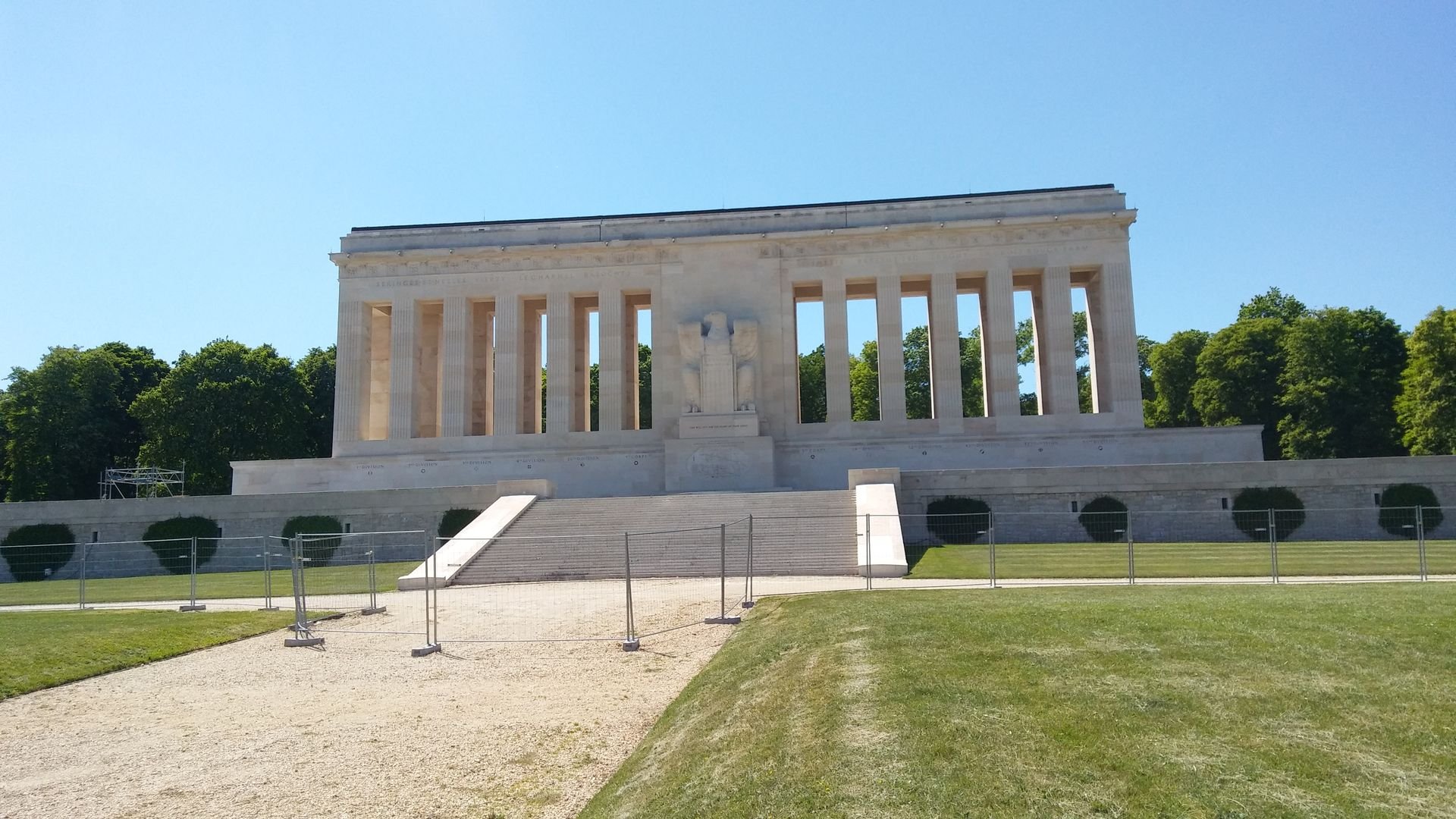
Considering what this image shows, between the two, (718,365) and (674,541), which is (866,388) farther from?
(674,541)

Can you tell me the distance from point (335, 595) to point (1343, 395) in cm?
5875

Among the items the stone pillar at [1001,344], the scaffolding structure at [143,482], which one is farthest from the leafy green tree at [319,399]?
the stone pillar at [1001,344]

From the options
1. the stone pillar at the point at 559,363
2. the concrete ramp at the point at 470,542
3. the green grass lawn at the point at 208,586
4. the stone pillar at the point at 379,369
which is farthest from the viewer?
the stone pillar at the point at 379,369

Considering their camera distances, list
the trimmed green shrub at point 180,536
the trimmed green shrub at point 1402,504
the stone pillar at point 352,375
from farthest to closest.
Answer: the stone pillar at point 352,375, the trimmed green shrub at point 180,536, the trimmed green shrub at point 1402,504

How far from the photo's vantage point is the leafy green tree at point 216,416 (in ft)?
200

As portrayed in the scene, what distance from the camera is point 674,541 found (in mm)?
29359

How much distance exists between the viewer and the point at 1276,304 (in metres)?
74.4

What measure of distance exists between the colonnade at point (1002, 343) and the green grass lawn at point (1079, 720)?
34.2m

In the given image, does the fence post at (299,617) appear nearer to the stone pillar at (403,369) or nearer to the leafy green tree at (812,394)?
the stone pillar at (403,369)

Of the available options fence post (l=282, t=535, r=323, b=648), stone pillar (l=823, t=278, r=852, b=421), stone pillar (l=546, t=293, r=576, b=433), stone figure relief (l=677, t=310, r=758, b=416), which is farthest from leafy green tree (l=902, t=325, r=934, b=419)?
fence post (l=282, t=535, r=323, b=648)

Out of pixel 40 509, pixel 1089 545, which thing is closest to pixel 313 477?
pixel 40 509

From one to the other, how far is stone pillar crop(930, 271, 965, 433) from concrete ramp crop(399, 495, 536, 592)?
68.8 ft

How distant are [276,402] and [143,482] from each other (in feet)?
46.0

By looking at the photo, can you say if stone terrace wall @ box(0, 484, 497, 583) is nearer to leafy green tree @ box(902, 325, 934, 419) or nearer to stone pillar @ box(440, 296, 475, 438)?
stone pillar @ box(440, 296, 475, 438)
